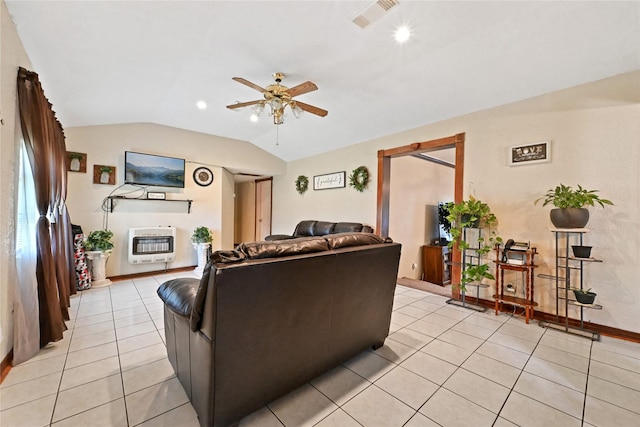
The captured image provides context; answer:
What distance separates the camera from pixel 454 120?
3.71 m

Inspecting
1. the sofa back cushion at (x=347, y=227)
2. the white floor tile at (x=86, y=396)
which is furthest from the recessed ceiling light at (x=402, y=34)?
the white floor tile at (x=86, y=396)

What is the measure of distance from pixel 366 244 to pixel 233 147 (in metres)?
4.73

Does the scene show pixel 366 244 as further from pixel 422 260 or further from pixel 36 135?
pixel 422 260

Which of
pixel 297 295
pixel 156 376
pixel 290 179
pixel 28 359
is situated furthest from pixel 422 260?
pixel 28 359

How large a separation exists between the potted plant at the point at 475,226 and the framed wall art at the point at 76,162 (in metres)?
5.63

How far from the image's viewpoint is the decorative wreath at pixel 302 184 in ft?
20.5

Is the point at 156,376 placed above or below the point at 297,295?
below

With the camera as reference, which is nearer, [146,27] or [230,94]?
[146,27]

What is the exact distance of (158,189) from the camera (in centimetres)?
482

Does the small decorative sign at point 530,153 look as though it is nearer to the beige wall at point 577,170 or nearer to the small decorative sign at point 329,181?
the beige wall at point 577,170

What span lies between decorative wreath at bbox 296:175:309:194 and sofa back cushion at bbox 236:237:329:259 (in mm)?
4573

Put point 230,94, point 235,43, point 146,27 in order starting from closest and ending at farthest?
point 146,27, point 235,43, point 230,94

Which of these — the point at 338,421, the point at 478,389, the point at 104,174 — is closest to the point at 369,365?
the point at 338,421

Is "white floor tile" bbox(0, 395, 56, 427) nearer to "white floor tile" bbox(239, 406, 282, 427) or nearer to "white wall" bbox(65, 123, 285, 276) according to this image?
"white floor tile" bbox(239, 406, 282, 427)
